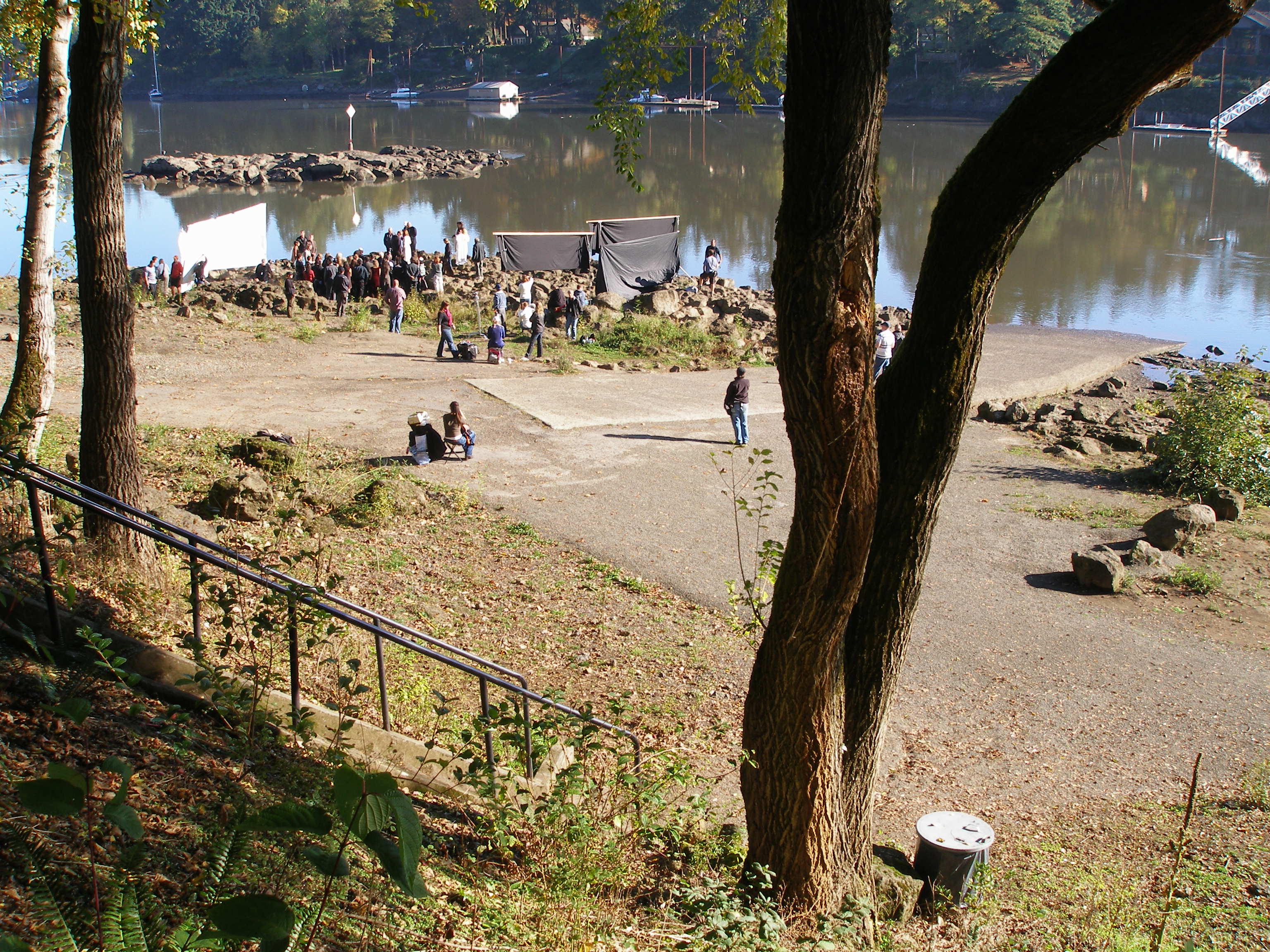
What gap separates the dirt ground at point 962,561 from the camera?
28.9 ft

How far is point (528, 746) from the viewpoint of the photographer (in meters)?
5.81

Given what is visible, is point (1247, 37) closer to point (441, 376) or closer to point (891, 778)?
point (441, 376)

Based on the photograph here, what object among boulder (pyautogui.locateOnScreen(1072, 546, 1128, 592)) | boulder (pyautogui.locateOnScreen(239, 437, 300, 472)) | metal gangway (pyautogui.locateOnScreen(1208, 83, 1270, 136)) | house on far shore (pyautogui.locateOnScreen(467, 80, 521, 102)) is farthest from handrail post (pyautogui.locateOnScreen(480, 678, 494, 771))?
house on far shore (pyautogui.locateOnScreen(467, 80, 521, 102))

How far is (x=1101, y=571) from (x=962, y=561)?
1597 millimetres

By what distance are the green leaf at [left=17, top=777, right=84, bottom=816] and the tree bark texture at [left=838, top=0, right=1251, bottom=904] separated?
3668mm

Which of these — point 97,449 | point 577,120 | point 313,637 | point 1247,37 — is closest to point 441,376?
point 97,449

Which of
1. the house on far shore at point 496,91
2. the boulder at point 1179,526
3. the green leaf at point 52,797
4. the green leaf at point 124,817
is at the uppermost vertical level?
the house on far shore at point 496,91

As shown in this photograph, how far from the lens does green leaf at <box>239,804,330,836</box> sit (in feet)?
9.29

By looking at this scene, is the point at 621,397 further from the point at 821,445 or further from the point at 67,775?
the point at 67,775

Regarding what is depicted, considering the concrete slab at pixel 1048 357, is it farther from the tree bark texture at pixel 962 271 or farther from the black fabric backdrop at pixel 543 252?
the tree bark texture at pixel 962 271

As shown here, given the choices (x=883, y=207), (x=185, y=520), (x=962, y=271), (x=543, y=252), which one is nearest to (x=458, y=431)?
(x=185, y=520)

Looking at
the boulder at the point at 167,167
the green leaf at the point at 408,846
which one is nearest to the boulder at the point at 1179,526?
the green leaf at the point at 408,846

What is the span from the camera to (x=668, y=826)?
19.1 ft

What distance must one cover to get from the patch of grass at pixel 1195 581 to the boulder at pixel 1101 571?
0.58 m
